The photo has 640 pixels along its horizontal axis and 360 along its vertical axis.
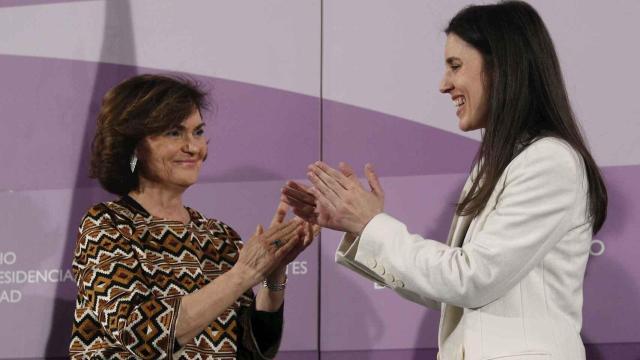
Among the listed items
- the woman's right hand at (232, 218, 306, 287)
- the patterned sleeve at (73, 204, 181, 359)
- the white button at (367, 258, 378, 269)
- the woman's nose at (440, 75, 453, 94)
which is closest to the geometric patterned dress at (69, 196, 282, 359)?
the patterned sleeve at (73, 204, 181, 359)

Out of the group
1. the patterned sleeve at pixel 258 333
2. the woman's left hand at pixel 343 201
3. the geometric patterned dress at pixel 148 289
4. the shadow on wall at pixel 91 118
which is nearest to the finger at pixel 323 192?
the woman's left hand at pixel 343 201

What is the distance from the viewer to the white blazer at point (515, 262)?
5.83ft

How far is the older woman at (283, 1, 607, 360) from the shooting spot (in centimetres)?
178

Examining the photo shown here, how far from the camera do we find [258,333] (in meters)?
2.53

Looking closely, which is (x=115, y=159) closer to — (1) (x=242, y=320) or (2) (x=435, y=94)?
(1) (x=242, y=320)

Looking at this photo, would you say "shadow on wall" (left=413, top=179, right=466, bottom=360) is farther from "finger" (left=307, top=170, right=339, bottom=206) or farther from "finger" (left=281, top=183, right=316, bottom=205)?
"finger" (left=307, top=170, right=339, bottom=206)

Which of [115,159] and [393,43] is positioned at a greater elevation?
[393,43]

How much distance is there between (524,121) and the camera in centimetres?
193

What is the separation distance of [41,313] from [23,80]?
80 centimetres

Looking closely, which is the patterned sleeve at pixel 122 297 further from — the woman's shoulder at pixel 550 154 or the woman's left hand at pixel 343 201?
the woman's shoulder at pixel 550 154

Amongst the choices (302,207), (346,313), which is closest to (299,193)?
(302,207)

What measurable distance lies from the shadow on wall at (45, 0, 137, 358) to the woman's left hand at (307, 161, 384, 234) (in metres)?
1.32

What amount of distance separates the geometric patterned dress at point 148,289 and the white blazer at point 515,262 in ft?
2.14

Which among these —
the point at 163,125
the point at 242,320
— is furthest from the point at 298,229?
the point at 163,125
